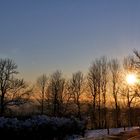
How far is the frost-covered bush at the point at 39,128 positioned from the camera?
2810 centimetres

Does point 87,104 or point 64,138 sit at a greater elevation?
point 87,104

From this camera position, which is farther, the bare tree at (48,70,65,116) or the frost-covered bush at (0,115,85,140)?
the bare tree at (48,70,65,116)

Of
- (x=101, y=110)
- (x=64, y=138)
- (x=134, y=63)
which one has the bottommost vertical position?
(x=64, y=138)

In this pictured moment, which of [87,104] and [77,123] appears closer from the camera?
[77,123]

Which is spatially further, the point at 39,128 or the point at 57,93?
the point at 57,93

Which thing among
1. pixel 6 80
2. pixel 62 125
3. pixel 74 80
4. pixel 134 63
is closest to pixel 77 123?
pixel 62 125

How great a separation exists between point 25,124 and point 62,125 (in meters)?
7.24

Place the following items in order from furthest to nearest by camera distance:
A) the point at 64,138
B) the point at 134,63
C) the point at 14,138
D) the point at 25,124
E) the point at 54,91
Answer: the point at 54,91 → the point at 134,63 → the point at 64,138 → the point at 25,124 → the point at 14,138

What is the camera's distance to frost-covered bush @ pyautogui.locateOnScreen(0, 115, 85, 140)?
28095 mm

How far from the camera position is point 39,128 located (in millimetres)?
31531

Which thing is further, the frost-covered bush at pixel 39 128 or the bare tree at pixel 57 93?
the bare tree at pixel 57 93

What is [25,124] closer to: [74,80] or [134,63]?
[134,63]

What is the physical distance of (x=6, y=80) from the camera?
222ft

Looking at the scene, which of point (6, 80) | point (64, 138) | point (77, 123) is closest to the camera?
point (64, 138)
